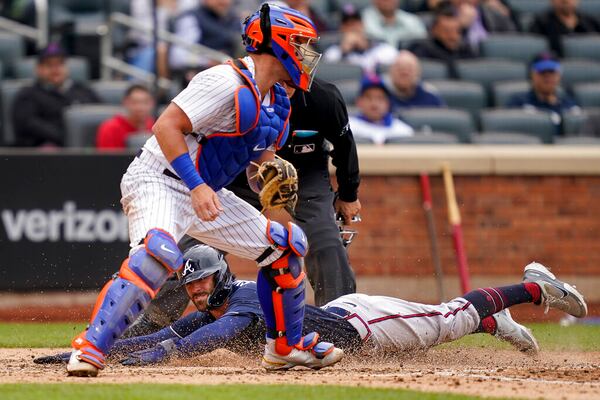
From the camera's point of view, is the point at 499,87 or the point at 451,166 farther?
the point at 499,87

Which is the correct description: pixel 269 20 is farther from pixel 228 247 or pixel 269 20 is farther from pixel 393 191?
pixel 393 191

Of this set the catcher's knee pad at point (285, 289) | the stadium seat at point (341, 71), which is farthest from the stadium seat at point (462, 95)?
the catcher's knee pad at point (285, 289)

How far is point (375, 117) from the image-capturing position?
11273 millimetres

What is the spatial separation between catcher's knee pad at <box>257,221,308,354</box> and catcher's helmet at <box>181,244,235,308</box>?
15.0 inches

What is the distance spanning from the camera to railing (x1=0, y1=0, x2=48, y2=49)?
12781 mm

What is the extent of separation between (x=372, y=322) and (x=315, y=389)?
1203 mm

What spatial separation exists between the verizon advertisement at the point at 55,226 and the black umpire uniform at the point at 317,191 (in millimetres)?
2729

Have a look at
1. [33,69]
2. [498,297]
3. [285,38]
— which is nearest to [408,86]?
[33,69]

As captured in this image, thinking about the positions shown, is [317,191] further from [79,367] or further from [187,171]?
[79,367]

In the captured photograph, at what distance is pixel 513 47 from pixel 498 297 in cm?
710

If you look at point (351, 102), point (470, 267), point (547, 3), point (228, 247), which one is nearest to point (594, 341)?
point (470, 267)

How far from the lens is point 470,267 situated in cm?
1086

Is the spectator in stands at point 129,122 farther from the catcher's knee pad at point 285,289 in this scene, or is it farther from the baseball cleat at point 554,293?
the catcher's knee pad at point 285,289

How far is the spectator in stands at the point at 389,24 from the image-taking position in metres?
13.4
